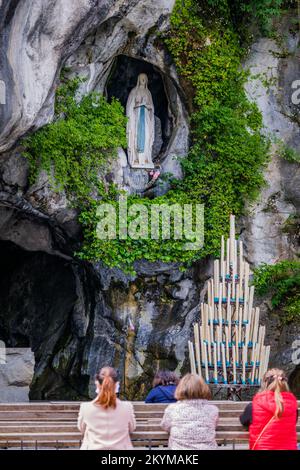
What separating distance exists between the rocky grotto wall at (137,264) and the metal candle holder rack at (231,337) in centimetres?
246

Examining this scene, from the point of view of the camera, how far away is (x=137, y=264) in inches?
570

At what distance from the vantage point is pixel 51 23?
39.0 feet

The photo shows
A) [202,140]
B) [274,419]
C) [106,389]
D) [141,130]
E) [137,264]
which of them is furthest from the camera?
[141,130]

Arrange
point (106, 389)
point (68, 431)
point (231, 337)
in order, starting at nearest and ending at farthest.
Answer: point (106, 389) < point (68, 431) < point (231, 337)

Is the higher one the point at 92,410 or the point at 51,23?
the point at 51,23

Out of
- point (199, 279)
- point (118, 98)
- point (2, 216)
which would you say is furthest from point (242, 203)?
point (2, 216)

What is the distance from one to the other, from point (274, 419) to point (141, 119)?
31.4ft

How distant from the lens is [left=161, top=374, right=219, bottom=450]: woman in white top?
612 centimetres

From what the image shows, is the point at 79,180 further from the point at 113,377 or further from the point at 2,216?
the point at 113,377

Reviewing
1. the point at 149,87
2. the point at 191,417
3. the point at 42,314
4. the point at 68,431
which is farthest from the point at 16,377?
the point at 191,417

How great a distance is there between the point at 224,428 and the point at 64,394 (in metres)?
9.22

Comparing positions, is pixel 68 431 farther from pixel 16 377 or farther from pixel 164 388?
pixel 16 377

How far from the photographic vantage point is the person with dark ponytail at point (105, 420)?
19.5 feet

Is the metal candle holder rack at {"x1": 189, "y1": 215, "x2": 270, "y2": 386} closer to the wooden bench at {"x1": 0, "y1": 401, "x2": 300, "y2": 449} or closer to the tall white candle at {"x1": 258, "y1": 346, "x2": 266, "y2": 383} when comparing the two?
the tall white candle at {"x1": 258, "y1": 346, "x2": 266, "y2": 383}
